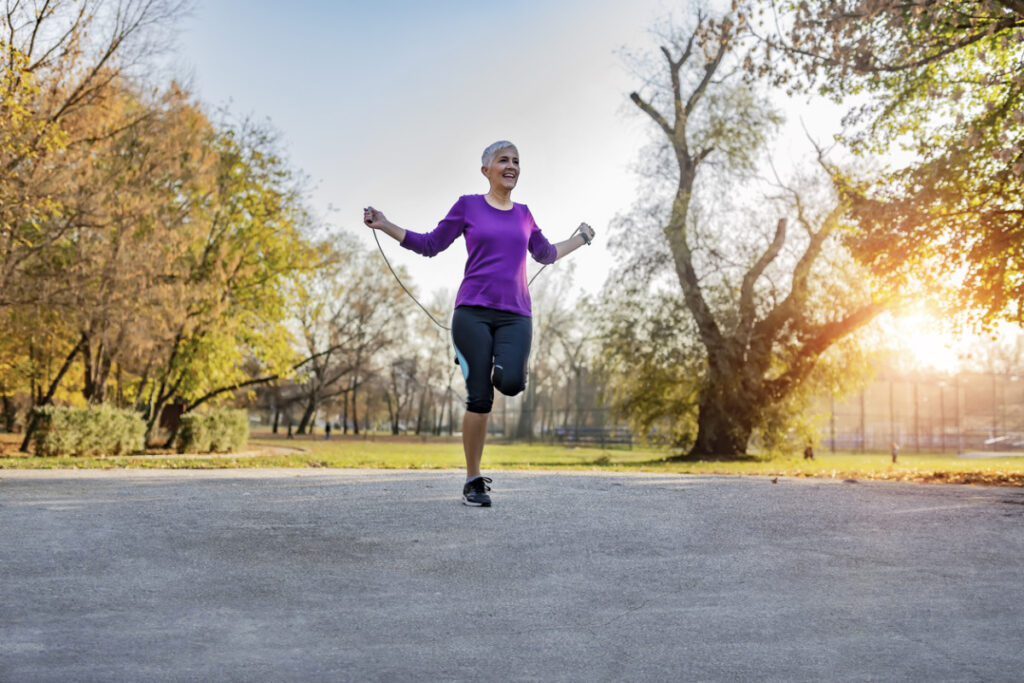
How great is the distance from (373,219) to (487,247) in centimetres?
81

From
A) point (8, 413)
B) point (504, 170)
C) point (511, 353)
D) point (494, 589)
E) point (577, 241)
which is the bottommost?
point (494, 589)

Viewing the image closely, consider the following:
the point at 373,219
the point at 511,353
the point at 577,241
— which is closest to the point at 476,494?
the point at 511,353

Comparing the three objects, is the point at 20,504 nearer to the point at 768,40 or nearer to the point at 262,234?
the point at 768,40

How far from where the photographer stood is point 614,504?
22.6 feet

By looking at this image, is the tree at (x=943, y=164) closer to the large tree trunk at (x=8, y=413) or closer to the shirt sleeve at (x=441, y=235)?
the shirt sleeve at (x=441, y=235)

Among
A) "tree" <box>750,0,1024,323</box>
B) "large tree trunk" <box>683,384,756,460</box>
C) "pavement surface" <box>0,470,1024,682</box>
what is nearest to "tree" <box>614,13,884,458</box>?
"large tree trunk" <box>683,384,756,460</box>

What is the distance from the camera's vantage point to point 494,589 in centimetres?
471

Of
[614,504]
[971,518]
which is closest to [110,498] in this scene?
[614,504]

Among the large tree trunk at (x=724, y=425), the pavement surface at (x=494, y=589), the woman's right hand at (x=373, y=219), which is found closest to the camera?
the pavement surface at (x=494, y=589)

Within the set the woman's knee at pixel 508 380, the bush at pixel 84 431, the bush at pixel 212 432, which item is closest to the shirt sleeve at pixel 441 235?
the woman's knee at pixel 508 380

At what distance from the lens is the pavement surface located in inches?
149

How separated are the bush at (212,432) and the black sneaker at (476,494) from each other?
1763 cm

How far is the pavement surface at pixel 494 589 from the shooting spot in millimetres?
3783

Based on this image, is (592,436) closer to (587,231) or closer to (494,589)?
(587,231)
